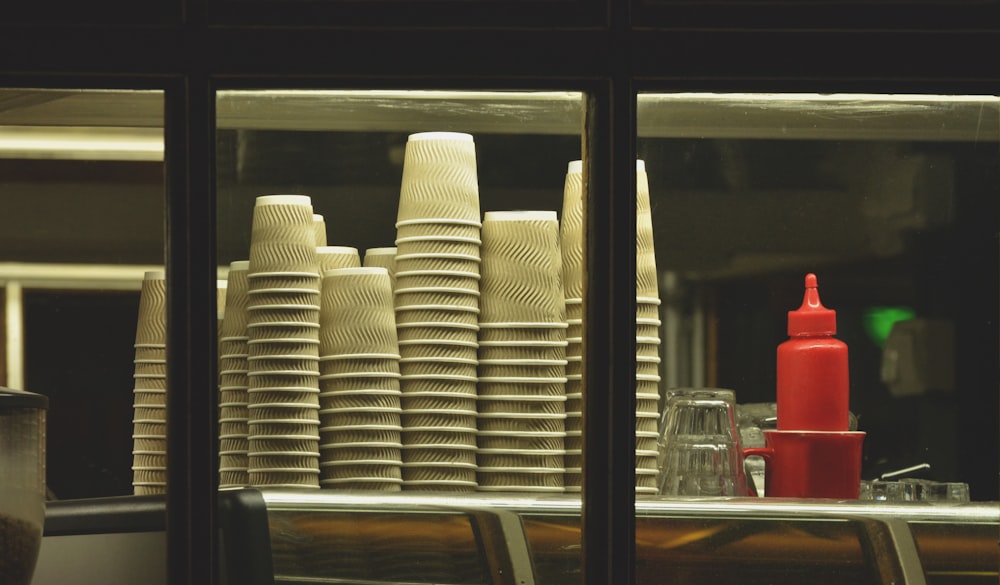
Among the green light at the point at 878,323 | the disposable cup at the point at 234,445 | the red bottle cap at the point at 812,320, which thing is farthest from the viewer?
the green light at the point at 878,323

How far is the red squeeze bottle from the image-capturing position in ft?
4.30

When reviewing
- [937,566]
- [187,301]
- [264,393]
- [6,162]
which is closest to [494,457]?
[264,393]

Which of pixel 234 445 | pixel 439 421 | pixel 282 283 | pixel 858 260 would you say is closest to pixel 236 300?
pixel 282 283

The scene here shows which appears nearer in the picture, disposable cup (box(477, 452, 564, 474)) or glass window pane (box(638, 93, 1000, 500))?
disposable cup (box(477, 452, 564, 474))

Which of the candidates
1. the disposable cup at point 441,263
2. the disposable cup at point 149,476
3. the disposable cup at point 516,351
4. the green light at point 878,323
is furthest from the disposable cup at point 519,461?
the green light at point 878,323

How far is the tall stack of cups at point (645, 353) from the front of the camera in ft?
4.04

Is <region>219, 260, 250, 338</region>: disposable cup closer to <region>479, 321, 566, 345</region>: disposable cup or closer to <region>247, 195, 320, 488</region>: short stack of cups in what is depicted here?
<region>247, 195, 320, 488</region>: short stack of cups

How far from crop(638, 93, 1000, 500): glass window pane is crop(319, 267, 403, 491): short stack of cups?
13.9 inches

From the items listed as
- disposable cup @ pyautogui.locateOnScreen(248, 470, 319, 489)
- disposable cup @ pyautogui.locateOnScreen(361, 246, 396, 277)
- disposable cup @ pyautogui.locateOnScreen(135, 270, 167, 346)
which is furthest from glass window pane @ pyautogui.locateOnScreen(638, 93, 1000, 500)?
disposable cup @ pyautogui.locateOnScreen(135, 270, 167, 346)

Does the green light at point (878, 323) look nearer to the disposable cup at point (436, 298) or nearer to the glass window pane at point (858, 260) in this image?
the glass window pane at point (858, 260)

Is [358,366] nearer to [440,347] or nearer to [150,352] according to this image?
[440,347]

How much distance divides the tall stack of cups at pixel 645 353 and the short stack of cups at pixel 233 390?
0.42 m

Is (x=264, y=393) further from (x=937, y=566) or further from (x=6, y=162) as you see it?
(x=937, y=566)

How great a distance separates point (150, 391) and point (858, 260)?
0.90 metres
